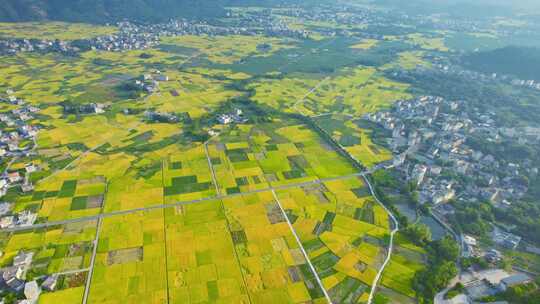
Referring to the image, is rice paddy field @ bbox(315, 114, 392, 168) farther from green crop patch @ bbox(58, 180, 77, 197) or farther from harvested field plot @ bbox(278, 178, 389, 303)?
green crop patch @ bbox(58, 180, 77, 197)

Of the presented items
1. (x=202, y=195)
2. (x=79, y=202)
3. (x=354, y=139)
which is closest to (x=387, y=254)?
(x=202, y=195)

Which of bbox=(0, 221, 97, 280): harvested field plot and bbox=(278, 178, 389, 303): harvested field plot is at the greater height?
bbox=(0, 221, 97, 280): harvested field plot

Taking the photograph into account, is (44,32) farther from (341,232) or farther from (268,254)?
(341,232)

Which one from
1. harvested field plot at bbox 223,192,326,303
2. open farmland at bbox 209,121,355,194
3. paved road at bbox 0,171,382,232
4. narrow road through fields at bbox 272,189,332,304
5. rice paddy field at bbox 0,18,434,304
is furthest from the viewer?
open farmland at bbox 209,121,355,194

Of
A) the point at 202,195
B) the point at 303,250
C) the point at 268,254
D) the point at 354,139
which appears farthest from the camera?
the point at 354,139

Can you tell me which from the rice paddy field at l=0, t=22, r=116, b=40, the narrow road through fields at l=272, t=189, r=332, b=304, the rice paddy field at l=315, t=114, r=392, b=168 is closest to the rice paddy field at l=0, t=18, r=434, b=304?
the narrow road through fields at l=272, t=189, r=332, b=304

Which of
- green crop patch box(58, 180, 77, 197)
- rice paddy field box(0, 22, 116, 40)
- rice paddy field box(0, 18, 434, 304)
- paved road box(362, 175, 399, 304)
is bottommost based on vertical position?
paved road box(362, 175, 399, 304)

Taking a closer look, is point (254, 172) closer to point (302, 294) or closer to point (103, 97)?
point (302, 294)

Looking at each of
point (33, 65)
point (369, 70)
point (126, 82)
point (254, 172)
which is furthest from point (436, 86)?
point (33, 65)

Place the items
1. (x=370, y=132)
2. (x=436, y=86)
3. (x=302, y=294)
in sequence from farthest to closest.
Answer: (x=436, y=86) → (x=370, y=132) → (x=302, y=294)
